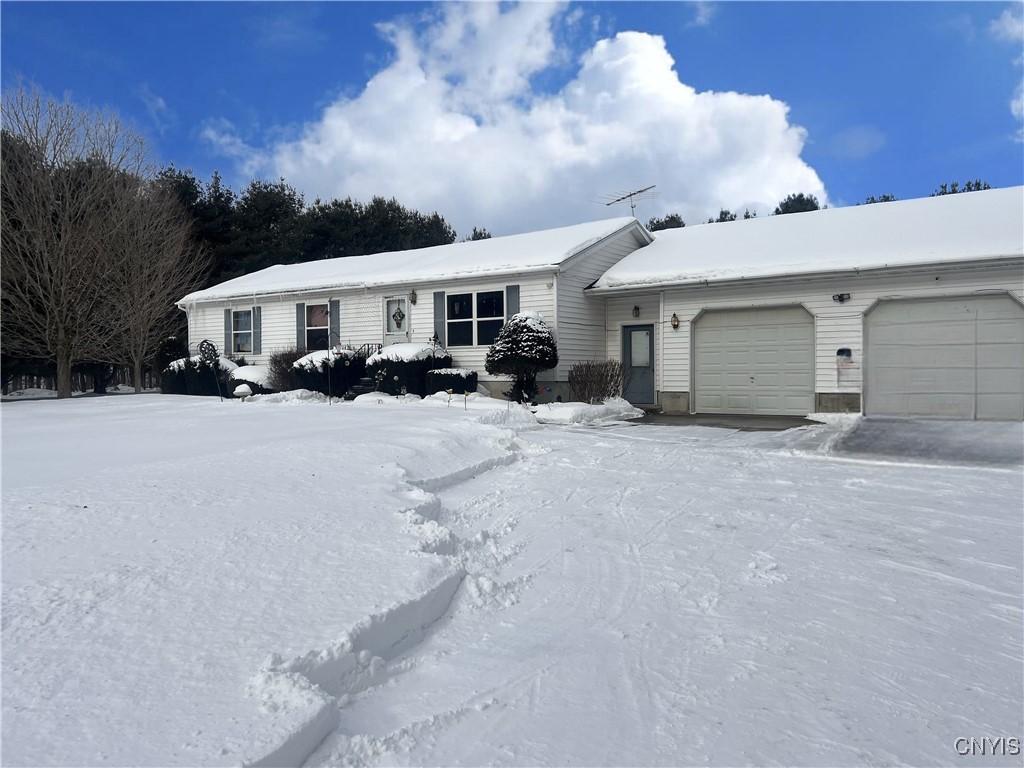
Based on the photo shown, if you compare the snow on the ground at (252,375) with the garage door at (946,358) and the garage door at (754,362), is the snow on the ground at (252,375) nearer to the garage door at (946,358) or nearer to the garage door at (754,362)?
the garage door at (754,362)

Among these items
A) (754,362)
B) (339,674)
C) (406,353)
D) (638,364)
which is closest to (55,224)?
(406,353)

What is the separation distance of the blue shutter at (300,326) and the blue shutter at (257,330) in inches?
62.8

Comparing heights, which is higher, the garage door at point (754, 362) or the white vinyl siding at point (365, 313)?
the white vinyl siding at point (365, 313)

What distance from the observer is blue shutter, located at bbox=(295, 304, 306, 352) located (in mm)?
19297

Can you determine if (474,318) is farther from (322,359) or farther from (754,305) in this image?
(754,305)

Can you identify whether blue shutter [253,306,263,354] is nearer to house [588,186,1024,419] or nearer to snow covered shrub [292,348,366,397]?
snow covered shrub [292,348,366,397]

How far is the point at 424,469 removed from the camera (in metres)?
6.51

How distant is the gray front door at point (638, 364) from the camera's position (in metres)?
15.6

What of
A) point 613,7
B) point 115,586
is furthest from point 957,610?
point 613,7

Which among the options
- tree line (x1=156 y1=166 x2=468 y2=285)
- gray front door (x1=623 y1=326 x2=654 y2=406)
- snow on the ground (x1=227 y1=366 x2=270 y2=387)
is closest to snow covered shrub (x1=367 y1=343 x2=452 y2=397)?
snow on the ground (x1=227 y1=366 x2=270 y2=387)

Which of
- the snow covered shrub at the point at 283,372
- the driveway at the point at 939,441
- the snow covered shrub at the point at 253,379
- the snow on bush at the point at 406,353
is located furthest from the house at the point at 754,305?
the snow covered shrub at the point at 253,379

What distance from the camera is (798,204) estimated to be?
32.2m

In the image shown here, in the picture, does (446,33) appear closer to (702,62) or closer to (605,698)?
(702,62)

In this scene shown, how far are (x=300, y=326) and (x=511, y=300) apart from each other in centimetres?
712
